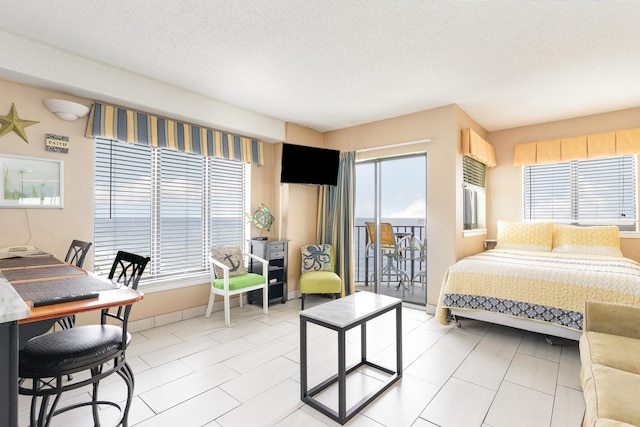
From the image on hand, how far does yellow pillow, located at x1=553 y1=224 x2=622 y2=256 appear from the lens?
3688 millimetres

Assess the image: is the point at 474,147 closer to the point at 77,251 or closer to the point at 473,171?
the point at 473,171

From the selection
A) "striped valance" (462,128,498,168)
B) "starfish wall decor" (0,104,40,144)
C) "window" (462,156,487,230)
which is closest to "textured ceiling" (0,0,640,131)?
"striped valance" (462,128,498,168)

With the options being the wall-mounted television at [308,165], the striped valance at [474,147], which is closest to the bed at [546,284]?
the striped valance at [474,147]

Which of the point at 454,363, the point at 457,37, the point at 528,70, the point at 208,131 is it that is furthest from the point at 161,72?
the point at 454,363

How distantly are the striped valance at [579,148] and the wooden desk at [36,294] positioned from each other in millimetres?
5129

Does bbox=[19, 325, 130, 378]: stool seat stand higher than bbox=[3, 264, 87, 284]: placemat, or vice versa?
bbox=[3, 264, 87, 284]: placemat

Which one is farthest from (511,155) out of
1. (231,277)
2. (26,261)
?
(26,261)

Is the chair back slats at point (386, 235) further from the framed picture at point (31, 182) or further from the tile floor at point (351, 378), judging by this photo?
the framed picture at point (31, 182)

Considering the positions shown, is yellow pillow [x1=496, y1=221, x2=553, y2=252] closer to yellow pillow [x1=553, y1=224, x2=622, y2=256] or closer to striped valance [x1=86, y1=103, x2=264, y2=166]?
yellow pillow [x1=553, y1=224, x2=622, y2=256]

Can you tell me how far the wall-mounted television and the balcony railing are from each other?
104 centimetres

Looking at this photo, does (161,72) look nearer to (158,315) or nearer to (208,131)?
(208,131)

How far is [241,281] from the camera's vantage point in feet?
11.5

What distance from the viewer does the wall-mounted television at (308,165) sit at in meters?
4.27

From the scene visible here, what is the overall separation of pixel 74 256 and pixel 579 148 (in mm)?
5957
